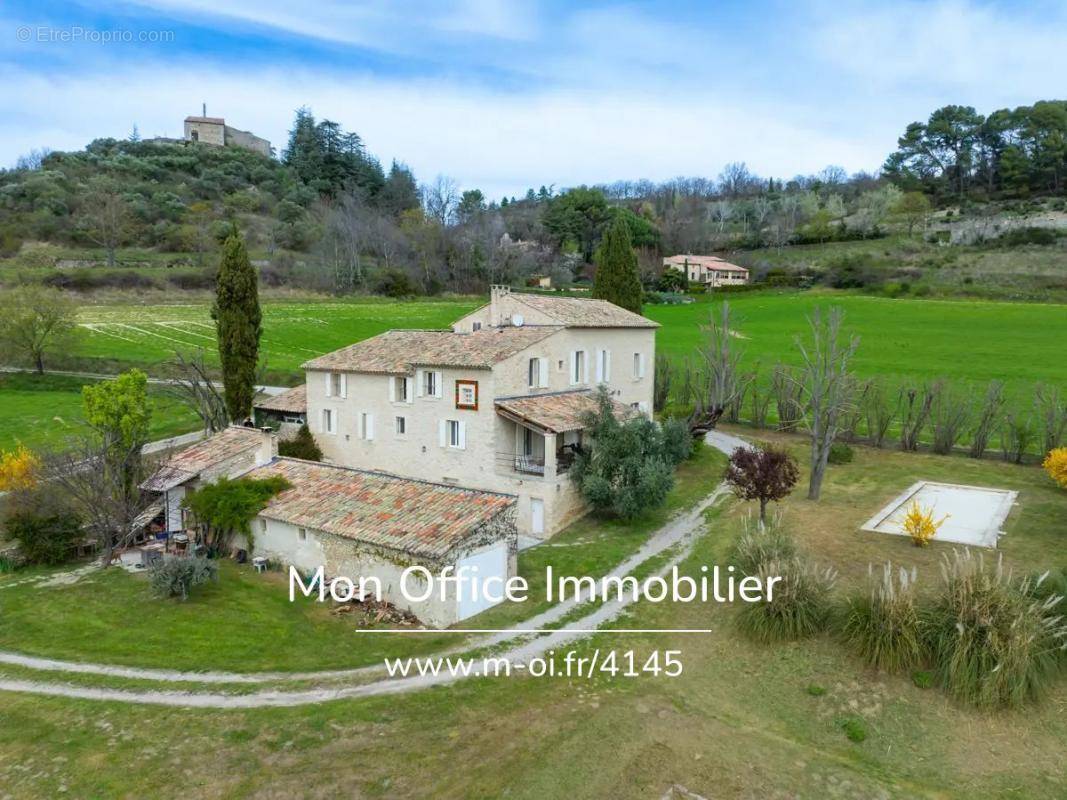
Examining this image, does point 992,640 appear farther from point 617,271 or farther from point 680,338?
point 680,338

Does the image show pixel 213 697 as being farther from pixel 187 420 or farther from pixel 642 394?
pixel 187 420

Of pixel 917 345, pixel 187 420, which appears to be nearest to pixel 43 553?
pixel 187 420

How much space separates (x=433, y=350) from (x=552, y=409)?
232 inches

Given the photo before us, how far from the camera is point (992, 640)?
14016mm

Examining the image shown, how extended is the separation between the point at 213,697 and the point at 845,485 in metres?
26.2

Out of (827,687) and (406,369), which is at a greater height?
(406,369)

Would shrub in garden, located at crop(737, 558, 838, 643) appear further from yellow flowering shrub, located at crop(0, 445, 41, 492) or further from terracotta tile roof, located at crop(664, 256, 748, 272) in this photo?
terracotta tile roof, located at crop(664, 256, 748, 272)

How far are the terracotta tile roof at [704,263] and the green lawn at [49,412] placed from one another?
73.0 metres

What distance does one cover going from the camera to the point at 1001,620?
561 inches

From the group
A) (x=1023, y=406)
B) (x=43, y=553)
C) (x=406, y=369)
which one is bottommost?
(x=43, y=553)

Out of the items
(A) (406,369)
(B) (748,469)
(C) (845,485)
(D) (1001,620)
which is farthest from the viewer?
(C) (845,485)

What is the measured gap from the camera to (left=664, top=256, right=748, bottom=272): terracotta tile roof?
99125mm

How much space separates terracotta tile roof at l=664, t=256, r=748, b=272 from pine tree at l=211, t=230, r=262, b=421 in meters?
72.8

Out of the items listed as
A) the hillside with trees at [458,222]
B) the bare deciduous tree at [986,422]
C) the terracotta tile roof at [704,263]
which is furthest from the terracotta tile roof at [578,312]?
the terracotta tile roof at [704,263]
